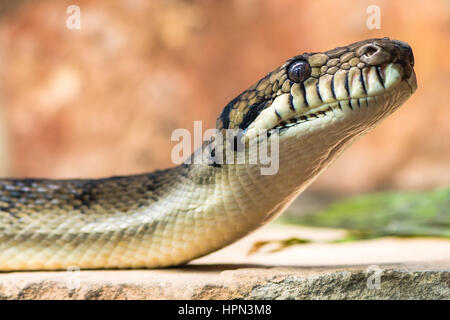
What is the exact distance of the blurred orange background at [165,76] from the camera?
369 inches

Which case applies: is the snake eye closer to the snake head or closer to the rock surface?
the snake head

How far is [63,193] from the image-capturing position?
322 centimetres

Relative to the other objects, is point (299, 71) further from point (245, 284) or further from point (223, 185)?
point (245, 284)

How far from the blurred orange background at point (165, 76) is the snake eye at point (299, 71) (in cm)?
738

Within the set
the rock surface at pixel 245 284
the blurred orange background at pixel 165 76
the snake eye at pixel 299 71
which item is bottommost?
the rock surface at pixel 245 284

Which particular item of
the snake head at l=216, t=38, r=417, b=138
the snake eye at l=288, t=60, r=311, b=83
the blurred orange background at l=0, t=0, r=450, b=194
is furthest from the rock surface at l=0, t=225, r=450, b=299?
the blurred orange background at l=0, t=0, r=450, b=194

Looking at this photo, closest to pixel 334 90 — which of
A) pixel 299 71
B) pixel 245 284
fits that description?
pixel 299 71

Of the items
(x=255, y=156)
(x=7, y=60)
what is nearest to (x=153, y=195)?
(x=255, y=156)

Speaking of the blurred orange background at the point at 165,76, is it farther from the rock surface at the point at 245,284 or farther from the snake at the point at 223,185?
the rock surface at the point at 245,284

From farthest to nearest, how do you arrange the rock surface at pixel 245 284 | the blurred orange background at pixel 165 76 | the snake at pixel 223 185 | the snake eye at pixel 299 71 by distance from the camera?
1. the blurred orange background at pixel 165 76
2. the snake eye at pixel 299 71
3. the snake at pixel 223 185
4. the rock surface at pixel 245 284

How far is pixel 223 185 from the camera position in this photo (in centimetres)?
275

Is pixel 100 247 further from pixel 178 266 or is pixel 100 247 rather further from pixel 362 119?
pixel 362 119

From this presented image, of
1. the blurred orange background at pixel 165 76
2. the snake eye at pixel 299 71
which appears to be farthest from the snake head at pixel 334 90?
the blurred orange background at pixel 165 76

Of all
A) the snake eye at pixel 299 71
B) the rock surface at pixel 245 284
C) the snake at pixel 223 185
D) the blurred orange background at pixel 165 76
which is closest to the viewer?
the rock surface at pixel 245 284
